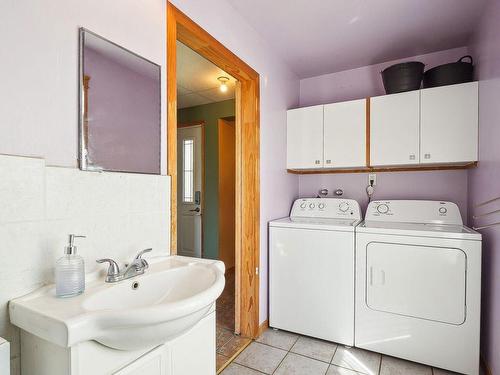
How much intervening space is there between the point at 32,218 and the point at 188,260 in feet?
2.07

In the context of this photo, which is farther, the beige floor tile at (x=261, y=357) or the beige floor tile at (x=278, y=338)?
the beige floor tile at (x=278, y=338)

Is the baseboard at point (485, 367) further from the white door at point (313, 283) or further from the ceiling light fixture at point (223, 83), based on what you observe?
the ceiling light fixture at point (223, 83)

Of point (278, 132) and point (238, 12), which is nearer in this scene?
point (238, 12)

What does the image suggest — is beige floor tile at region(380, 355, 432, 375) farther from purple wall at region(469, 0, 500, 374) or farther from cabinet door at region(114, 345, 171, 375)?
cabinet door at region(114, 345, 171, 375)

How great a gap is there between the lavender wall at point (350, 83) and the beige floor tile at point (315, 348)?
7.49 feet

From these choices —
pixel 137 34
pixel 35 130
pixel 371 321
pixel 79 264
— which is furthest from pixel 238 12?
pixel 371 321

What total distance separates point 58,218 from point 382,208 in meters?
2.38

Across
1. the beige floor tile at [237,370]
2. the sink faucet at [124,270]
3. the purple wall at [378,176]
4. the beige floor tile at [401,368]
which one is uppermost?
the purple wall at [378,176]

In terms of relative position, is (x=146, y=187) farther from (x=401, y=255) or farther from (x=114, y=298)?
(x=401, y=255)

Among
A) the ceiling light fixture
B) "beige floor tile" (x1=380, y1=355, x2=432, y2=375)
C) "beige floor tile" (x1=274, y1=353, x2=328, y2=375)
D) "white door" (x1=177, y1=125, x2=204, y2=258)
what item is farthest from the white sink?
"white door" (x1=177, y1=125, x2=204, y2=258)

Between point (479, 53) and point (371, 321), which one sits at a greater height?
point (479, 53)

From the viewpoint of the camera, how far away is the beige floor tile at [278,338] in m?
2.12

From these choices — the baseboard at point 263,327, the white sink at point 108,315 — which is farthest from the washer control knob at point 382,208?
the white sink at point 108,315

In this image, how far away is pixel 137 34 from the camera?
4.09 ft
